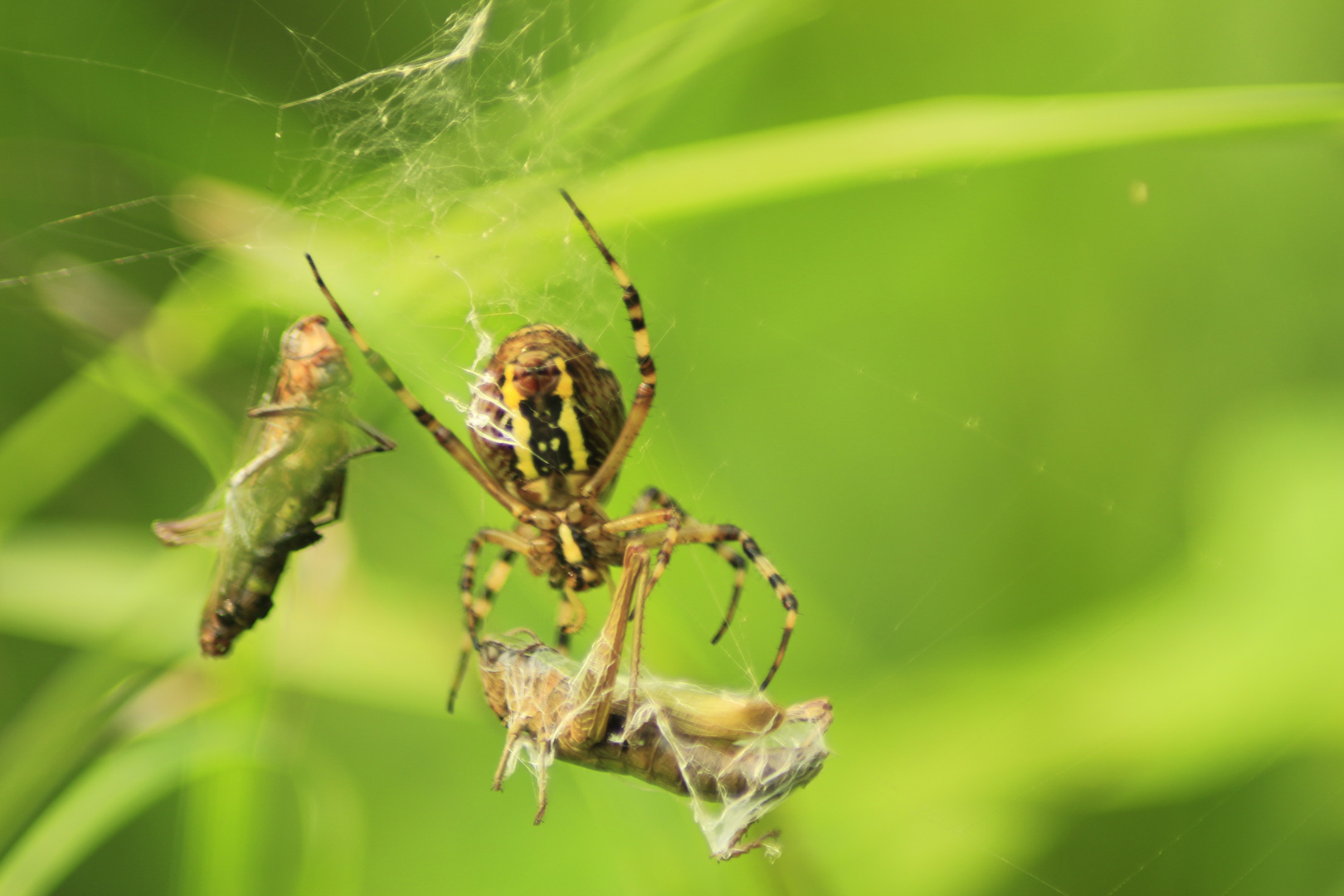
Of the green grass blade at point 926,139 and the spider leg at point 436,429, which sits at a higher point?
the green grass blade at point 926,139

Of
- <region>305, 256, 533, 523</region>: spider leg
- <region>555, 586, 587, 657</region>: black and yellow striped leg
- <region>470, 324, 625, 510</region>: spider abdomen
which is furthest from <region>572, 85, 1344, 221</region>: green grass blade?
<region>555, 586, 587, 657</region>: black and yellow striped leg

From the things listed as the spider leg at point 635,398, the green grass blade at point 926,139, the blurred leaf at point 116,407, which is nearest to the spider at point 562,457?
the spider leg at point 635,398

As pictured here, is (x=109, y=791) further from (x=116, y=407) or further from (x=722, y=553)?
(x=722, y=553)

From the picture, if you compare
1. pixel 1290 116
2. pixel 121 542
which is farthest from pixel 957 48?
pixel 121 542

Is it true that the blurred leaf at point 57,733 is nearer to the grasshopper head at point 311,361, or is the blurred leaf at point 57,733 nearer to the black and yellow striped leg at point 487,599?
the black and yellow striped leg at point 487,599

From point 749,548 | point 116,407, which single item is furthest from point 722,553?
point 116,407

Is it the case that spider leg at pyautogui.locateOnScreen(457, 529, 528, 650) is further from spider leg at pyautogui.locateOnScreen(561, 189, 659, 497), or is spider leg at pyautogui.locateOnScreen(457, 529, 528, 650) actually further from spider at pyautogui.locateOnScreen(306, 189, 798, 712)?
spider leg at pyautogui.locateOnScreen(561, 189, 659, 497)
